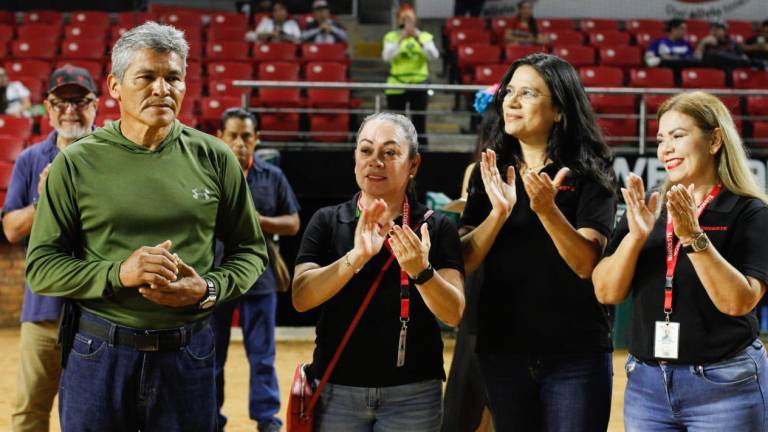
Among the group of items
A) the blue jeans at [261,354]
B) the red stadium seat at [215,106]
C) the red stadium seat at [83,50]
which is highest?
the red stadium seat at [83,50]

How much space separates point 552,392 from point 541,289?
0.31m

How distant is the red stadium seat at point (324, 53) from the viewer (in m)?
11.9

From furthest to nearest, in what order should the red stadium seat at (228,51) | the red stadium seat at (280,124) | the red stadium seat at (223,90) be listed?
1. the red stadium seat at (228,51)
2. the red stadium seat at (223,90)
3. the red stadium seat at (280,124)

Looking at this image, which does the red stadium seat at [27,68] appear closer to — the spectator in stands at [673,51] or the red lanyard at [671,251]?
the spectator in stands at [673,51]

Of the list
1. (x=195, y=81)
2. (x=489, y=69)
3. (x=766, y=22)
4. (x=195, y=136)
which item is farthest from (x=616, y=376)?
(x=766, y=22)

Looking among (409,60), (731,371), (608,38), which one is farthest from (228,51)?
(731,371)

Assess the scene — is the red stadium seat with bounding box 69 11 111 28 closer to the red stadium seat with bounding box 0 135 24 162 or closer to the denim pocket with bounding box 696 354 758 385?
the red stadium seat with bounding box 0 135 24 162

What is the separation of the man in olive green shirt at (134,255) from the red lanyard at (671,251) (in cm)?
125

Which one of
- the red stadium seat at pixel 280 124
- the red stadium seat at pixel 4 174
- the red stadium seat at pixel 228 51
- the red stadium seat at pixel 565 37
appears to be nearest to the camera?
the red stadium seat at pixel 4 174

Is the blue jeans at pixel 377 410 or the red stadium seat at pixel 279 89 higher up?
the red stadium seat at pixel 279 89

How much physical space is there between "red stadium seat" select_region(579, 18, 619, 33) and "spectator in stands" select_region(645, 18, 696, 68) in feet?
3.99

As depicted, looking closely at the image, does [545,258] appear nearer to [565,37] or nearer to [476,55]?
[476,55]

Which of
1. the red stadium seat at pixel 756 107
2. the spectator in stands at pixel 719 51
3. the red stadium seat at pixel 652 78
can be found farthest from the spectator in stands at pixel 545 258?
the spectator in stands at pixel 719 51

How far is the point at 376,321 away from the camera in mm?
2641
